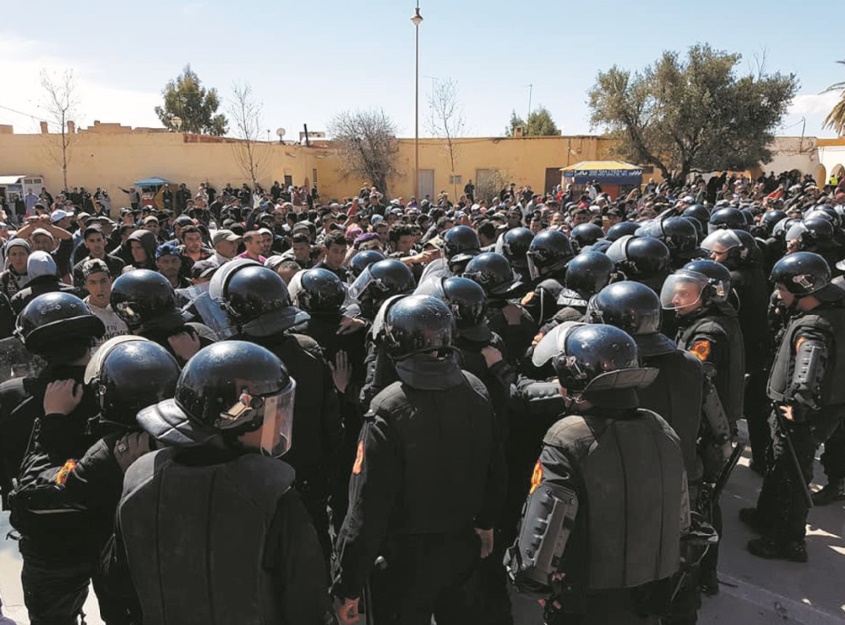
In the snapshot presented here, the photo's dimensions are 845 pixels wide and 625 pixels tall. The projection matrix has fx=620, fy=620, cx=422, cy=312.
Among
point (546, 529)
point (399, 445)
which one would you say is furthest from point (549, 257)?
point (546, 529)

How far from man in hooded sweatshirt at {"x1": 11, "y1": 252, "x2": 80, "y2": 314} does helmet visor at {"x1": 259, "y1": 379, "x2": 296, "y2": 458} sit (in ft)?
13.8

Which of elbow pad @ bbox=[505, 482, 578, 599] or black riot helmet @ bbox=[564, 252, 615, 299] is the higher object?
black riot helmet @ bbox=[564, 252, 615, 299]

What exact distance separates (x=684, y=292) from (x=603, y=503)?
2.13 metres

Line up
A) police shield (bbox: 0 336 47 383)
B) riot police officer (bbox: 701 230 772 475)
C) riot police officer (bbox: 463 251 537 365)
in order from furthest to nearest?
riot police officer (bbox: 701 230 772 475), riot police officer (bbox: 463 251 537 365), police shield (bbox: 0 336 47 383)

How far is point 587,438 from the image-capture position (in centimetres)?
232

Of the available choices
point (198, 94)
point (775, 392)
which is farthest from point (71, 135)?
point (775, 392)

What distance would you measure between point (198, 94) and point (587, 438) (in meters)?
60.1

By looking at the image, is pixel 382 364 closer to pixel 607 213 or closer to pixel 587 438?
pixel 587 438

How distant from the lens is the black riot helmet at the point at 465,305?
3547 millimetres

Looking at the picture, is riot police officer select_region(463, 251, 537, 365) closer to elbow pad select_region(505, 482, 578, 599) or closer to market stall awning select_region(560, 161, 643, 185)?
elbow pad select_region(505, 482, 578, 599)

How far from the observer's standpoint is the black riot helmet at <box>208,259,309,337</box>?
11.4 ft

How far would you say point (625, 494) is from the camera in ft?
7.54

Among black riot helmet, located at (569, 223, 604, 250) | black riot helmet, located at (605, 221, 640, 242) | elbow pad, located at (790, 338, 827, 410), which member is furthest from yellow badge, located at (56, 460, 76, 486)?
black riot helmet, located at (569, 223, 604, 250)

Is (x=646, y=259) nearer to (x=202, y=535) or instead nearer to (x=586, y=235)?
(x=586, y=235)
